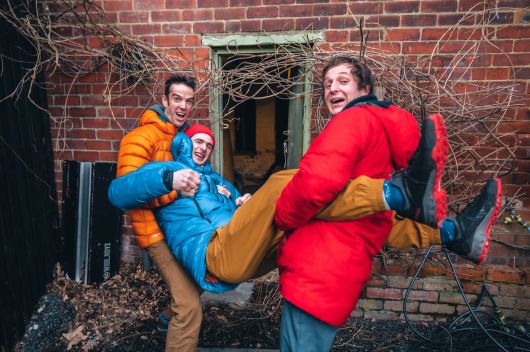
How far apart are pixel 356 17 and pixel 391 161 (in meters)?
1.73

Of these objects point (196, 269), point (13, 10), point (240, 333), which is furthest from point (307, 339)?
point (13, 10)

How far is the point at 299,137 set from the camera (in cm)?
333

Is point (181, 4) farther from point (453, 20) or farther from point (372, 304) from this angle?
point (372, 304)

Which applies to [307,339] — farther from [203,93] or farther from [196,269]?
[203,93]

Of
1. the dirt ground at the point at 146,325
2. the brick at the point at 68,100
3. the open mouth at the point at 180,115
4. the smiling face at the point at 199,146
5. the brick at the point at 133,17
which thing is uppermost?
the brick at the point at 133,17

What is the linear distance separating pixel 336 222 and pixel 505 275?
2.17 m

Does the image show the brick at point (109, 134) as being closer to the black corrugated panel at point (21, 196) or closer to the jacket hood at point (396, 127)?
the black corrugated panel at point (21, 196)

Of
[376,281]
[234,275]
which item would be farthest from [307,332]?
[376,281]

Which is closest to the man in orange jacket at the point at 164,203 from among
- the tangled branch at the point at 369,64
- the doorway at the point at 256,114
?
the tangled branch at the point at 369,64

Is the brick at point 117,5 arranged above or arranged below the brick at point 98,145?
above

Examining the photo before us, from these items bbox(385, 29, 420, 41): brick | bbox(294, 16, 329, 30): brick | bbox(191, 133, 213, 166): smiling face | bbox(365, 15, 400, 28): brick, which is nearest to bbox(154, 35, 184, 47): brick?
bbox(294, 16, 329, 30): brick

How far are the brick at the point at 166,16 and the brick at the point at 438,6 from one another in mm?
2029

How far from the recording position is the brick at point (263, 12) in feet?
9.98

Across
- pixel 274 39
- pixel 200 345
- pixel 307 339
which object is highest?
pixel 274 39
